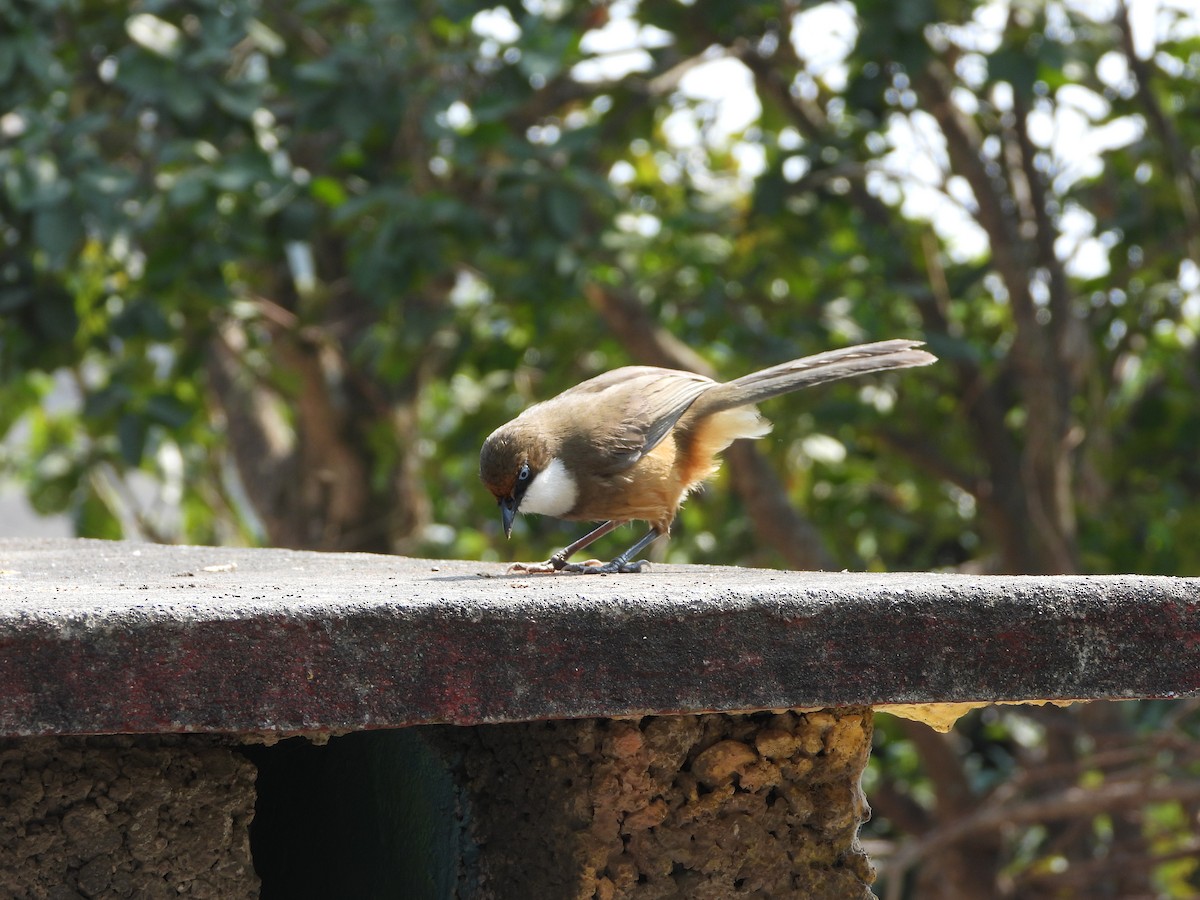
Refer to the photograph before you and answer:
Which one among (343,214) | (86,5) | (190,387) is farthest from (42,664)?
(190,387)

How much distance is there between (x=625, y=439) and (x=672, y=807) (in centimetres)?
171

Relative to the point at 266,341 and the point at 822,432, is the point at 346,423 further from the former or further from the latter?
the point at 822,432

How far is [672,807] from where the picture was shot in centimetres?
188

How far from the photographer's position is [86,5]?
6.18 m

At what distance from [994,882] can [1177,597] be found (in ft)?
18.5

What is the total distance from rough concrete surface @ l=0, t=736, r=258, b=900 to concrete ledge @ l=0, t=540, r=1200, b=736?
18 centimetres

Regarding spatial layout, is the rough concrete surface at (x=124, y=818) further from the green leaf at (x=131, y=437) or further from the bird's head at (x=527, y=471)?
the green leaf at (x=131, y=437)

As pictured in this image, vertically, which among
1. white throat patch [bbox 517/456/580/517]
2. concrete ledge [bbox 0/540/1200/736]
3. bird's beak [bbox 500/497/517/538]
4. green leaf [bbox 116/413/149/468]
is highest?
concrete ledge [bbox 0/540/1200/736]

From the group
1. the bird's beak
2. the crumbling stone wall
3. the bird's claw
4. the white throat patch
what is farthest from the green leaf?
the crumbling stone wall

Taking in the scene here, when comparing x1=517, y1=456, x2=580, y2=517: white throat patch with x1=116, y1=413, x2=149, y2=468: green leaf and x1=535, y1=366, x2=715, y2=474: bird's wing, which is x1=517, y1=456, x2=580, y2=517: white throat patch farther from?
x1=116, y1=413, x2=149, y2=468: green leaf

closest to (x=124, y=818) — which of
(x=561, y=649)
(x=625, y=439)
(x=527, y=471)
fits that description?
(x=561, y=649)

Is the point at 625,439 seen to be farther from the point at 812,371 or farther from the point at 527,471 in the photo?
the point at 812,371

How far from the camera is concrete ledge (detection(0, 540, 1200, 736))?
147 centimetres

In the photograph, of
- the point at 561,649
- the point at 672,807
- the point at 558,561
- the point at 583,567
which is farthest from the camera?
the point at 558,561
